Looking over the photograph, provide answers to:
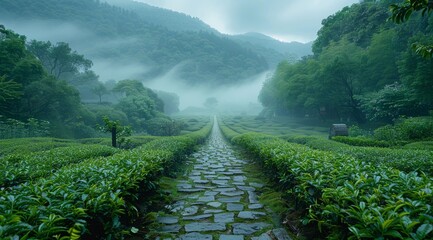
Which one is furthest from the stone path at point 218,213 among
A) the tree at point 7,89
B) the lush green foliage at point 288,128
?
the lush green foliage at point 288,128

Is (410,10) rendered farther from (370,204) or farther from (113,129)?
(113,129)

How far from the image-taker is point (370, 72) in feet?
88.8

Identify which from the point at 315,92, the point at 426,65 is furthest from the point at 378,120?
the point at 426,65

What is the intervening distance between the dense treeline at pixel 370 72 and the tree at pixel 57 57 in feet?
133

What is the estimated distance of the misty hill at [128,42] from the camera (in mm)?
94000

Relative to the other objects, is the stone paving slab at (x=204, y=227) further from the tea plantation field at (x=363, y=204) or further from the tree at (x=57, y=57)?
the tree at (x=57, y=57)

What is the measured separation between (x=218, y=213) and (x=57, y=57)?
5537cm

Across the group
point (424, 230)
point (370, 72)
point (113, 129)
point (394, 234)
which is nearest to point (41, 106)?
point (113, 129)

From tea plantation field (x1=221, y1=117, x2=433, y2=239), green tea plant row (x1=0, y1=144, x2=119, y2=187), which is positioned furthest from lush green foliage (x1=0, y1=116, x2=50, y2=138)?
tea plantation field (x1=221, y1=117, x2=433, y2=239)

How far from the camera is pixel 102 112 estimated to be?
30.6 meters

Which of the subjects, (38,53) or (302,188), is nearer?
(302,188)

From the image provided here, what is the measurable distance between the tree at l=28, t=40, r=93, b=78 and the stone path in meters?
51.9

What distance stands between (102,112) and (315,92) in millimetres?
26022

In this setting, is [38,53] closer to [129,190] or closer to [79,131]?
[79,131]
